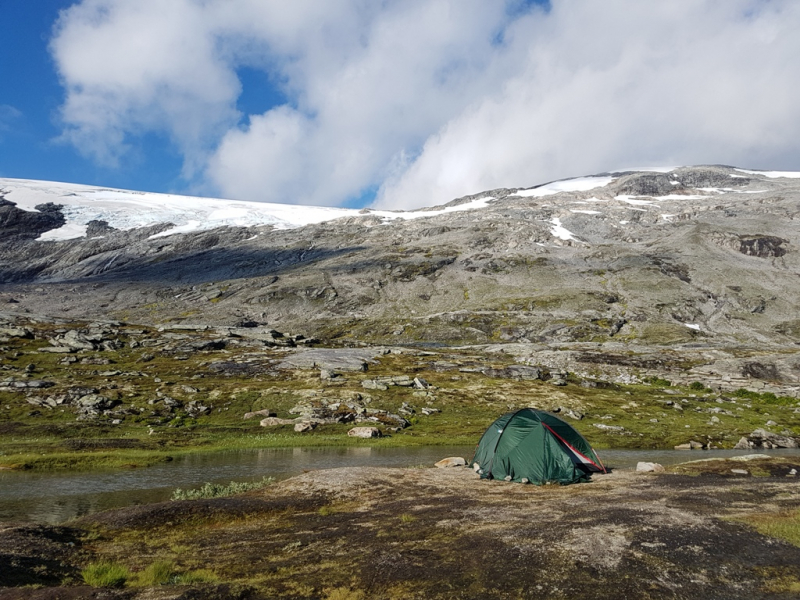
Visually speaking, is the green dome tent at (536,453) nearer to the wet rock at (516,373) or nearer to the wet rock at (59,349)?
the wet rock at (516,373)

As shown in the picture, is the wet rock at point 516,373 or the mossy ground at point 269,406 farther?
the wet rock at point 516,373

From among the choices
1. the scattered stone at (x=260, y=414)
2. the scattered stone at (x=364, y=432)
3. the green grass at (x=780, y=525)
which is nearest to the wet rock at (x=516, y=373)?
the scattered stone at (x=364, y=432)

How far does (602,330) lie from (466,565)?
169445 millimetres

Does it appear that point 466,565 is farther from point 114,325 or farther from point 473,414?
point 114,325

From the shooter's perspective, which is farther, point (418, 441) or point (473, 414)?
point (473, 414)

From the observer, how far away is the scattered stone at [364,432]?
5797 centimetres

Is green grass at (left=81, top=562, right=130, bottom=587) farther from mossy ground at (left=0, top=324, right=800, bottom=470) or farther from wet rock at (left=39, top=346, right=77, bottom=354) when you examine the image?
wet rock at (left=39, top=346, right=77, bottom=354)

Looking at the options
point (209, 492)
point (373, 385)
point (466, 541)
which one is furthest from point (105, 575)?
point (373, 385)

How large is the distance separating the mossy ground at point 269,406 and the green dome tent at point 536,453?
22.1 metres

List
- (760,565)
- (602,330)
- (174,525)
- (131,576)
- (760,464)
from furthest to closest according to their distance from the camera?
1. (602,330)
2. (760,464)
3. (174,525)
4. (131,576)
5. (760,565)

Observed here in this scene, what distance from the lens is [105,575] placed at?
16203mm

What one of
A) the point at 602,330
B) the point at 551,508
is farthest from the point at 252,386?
the point at 602,330

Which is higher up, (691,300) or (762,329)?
(691,300)

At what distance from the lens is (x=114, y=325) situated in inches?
5315
